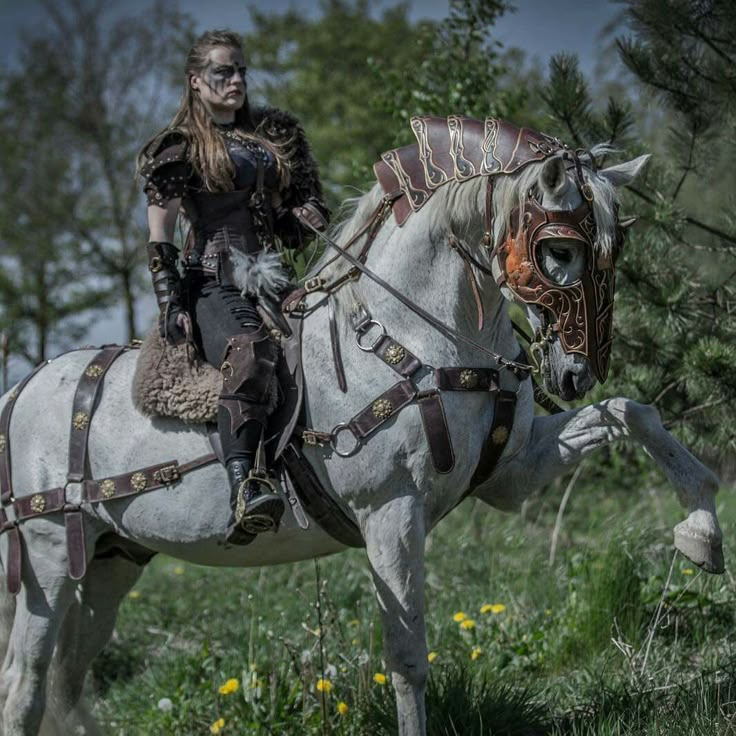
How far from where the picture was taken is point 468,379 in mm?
3777

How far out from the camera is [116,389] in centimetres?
451

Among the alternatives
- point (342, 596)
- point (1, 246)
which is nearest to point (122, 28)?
point (1, 246)

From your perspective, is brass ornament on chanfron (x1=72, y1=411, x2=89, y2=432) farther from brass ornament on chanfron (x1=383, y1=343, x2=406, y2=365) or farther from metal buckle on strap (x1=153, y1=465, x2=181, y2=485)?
brass ornament on chanfron (x1=383, y1=343, x2=406, y2=365)

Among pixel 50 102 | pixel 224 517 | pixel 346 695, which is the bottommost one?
pixel 346 695

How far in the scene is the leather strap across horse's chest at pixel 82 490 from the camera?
4.37m

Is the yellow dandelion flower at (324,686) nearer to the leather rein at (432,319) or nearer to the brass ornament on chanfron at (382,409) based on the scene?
the brass ornament on chanfron at (382,409)

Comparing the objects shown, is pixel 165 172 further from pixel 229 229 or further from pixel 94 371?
pixel 94 371

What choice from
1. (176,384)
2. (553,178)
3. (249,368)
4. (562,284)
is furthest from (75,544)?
(553,178)

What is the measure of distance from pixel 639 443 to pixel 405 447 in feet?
2.86

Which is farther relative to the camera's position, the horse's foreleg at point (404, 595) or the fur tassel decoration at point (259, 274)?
the fur tassel decoration at point (259, 274)

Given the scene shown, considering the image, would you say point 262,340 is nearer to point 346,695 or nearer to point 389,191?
point 389,191

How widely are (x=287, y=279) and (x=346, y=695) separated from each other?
2068 mm

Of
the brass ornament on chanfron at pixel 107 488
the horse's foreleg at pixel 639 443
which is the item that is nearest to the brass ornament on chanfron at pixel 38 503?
the brass ornament on chanfron at pixel 107 488

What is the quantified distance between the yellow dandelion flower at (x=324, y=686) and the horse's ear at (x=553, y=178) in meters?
2.35
